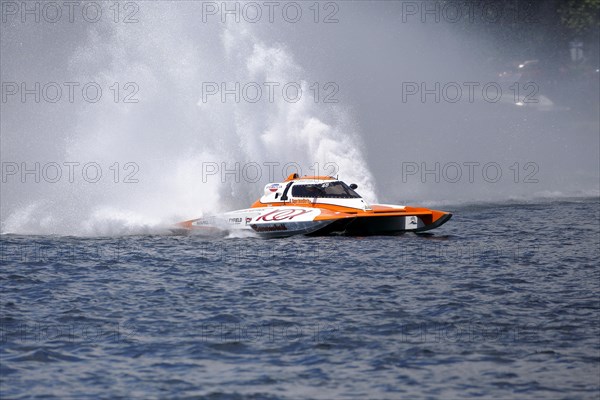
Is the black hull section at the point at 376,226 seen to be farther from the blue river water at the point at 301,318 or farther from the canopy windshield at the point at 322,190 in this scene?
the canopy windshield at the point at 322,190

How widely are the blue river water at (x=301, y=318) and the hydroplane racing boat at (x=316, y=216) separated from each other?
0.35 meters

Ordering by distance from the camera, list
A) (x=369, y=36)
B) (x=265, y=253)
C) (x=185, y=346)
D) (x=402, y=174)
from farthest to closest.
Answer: (x=369, y=36), (x=402, y=174), (x=265, y=253), (x=185, y=346)

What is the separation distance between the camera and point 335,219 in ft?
63.6

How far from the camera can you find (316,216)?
19688mm

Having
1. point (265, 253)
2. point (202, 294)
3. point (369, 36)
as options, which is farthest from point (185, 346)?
point (369, 36)

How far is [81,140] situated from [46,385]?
662 inches

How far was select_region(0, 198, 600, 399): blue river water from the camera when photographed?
978 cm

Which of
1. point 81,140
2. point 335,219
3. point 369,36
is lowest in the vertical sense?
point 335,219

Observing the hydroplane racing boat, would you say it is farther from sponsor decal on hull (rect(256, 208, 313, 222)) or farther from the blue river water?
the blue river water

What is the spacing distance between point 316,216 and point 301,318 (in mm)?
7321

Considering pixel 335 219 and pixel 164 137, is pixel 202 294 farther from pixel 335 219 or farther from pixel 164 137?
pixel 164 137

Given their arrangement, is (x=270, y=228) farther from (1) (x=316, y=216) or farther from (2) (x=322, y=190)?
(2) (x=322, y=190)

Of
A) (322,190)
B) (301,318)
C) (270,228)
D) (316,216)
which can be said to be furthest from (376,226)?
(301,318)

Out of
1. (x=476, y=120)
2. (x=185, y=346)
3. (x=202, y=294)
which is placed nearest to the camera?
(x=185, y=346)
